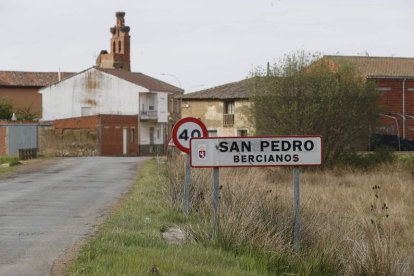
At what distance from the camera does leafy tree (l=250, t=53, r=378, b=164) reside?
3925cm

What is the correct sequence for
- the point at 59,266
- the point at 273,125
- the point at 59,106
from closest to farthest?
the point at 59,266 < the point at 273,125 < the point at 59,106

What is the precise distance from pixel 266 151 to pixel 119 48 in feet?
268

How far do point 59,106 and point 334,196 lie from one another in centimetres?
5714

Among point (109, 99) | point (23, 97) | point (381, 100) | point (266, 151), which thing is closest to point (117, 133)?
point (109, 99)

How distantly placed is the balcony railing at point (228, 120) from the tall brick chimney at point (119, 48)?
25.2 metres

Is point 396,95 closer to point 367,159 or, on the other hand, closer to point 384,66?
point 384,66

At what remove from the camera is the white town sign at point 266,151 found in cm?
1141

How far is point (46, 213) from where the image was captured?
52.7ft

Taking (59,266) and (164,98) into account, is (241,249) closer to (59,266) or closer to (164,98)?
(59,266)

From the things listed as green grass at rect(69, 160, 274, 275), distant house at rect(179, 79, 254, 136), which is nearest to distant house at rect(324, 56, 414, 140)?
distant house at rect(179, 79, 254, 136)

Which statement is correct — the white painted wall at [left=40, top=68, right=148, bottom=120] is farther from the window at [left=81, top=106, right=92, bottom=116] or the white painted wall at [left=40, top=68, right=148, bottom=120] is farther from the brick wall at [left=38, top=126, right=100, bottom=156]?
the brick wall at [left=38, top=126, right=100, bottom=156]

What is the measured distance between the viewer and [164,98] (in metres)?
81.8

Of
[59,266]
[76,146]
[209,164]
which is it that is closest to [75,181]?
[209,164]

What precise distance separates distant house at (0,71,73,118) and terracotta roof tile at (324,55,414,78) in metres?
39.4
